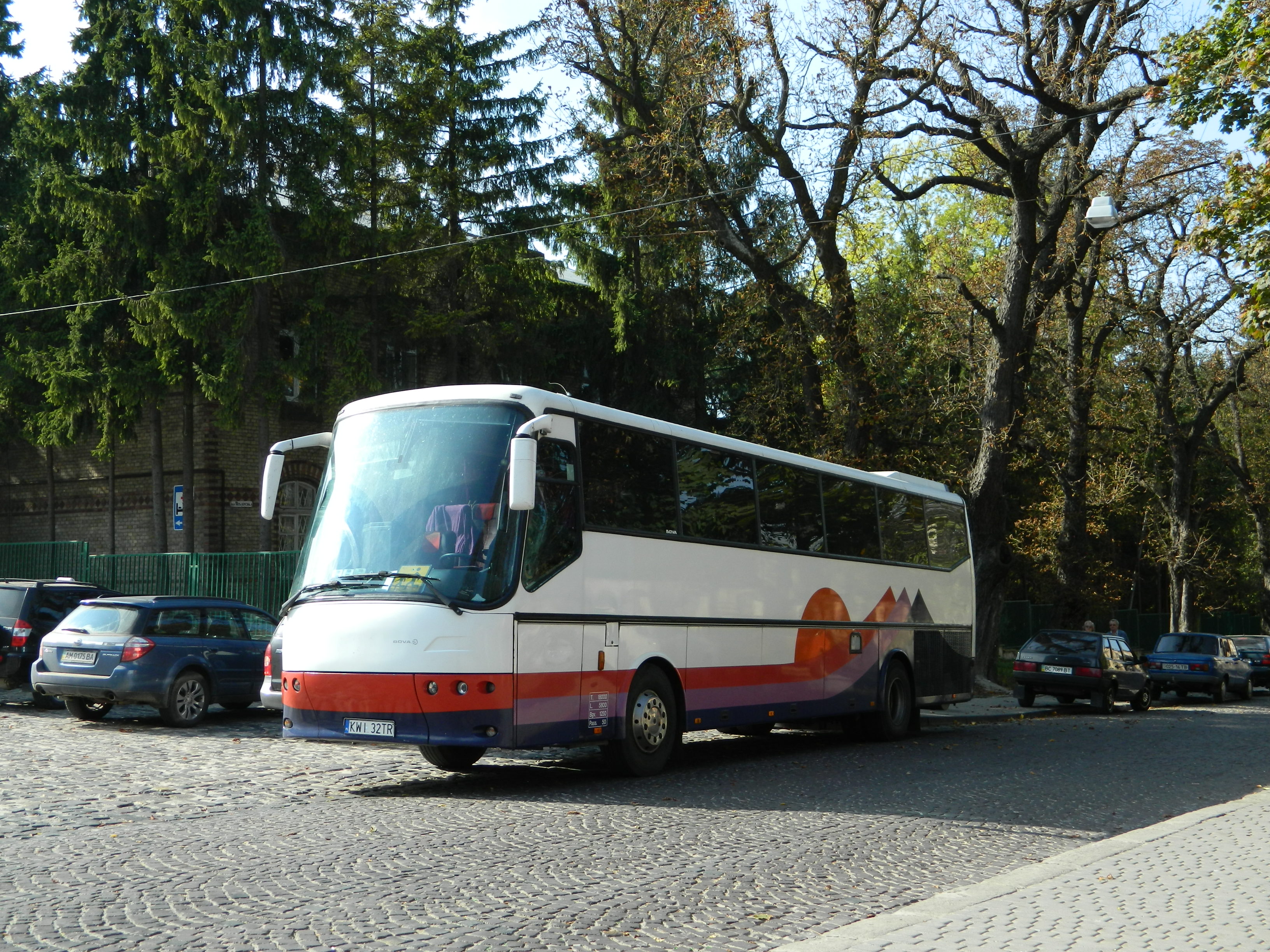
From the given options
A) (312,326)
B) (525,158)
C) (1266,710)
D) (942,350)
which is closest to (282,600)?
(312,326)

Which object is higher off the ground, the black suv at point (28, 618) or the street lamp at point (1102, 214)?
the street lamp at point (1102, 214)

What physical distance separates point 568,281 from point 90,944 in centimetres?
3243

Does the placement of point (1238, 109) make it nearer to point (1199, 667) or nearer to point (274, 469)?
point (274, 469)

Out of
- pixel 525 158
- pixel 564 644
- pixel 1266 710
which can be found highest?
pixel 525 158

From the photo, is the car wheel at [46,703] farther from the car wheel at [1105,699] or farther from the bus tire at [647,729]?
the car wheel at [1105,699]

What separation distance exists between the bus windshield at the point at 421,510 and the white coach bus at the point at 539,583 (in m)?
0.02

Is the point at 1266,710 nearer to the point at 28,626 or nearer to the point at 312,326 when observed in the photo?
the point at 312,326

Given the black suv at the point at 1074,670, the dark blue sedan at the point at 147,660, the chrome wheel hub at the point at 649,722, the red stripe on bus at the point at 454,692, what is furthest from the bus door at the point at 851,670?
the black suv at the point at 1074,670

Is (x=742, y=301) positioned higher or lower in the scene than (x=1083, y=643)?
higher

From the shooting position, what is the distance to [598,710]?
1143 centimetres

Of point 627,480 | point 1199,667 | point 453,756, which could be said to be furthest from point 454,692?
point 1199,667

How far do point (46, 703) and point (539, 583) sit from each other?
11130mm

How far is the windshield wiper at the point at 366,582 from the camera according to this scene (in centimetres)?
1036

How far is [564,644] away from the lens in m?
11.1
